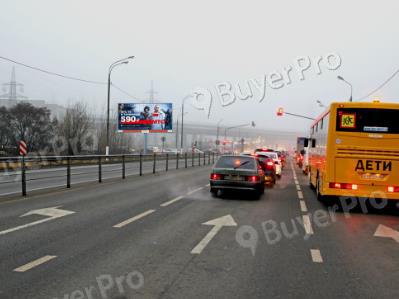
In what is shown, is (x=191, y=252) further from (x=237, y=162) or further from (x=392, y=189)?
(x=237, y=162)

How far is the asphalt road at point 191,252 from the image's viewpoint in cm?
507

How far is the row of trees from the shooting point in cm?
4238

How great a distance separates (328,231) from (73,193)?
860cm

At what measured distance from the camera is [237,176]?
14.3 metres

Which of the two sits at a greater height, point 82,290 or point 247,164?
point 247,164

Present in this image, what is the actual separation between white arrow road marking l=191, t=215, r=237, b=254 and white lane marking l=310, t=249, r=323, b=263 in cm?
177

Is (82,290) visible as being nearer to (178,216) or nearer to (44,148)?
(178,216)

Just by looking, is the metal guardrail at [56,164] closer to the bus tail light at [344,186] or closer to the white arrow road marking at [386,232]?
the bus tail light at [344,186]

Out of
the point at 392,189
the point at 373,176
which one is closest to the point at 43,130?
the point at 373,176

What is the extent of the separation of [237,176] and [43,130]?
3520cm

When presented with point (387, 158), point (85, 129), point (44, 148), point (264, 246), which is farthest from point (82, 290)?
point (85, 129)

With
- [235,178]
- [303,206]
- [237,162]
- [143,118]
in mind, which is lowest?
[303,206]

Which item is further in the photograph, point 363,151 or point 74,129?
A: point 74,129

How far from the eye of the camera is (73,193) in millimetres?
14125
